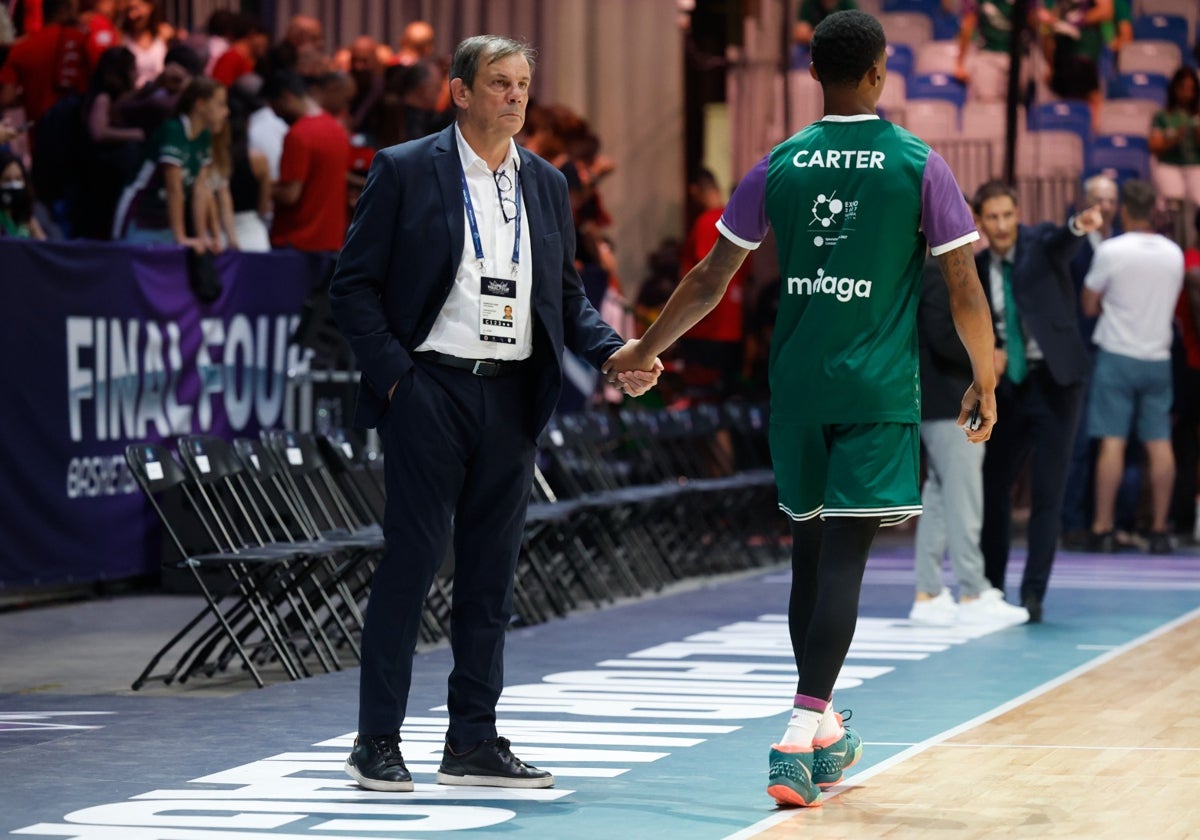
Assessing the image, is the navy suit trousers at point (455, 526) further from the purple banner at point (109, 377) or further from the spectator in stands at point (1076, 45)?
the spectator in stands at point (1076, 45)

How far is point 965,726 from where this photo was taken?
6645mm

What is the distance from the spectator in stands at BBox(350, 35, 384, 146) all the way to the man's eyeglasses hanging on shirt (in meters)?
8.12

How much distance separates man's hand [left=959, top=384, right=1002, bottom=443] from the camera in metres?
5.37

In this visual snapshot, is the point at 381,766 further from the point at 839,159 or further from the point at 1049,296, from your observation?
the point at 1049,296

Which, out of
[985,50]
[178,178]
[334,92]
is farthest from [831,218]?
[985,50]

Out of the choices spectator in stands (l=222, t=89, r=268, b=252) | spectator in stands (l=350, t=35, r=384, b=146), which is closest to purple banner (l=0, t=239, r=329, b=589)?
spectator in stands (l=222, t=89, r=268, b=252)

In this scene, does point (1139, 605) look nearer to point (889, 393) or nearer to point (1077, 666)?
point (1077, 666)

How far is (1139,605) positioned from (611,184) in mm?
8919

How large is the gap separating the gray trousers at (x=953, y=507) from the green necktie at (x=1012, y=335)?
0.35m

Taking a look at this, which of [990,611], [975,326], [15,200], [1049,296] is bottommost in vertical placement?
[990,611]

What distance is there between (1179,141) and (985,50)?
2.12m

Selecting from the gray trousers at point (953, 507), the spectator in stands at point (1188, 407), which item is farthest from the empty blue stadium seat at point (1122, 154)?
the gray trousers at point (953, 507)

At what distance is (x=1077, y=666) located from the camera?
8195mm

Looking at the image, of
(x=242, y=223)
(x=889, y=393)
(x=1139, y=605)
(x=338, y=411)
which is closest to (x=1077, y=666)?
(x=1139, y=605)
